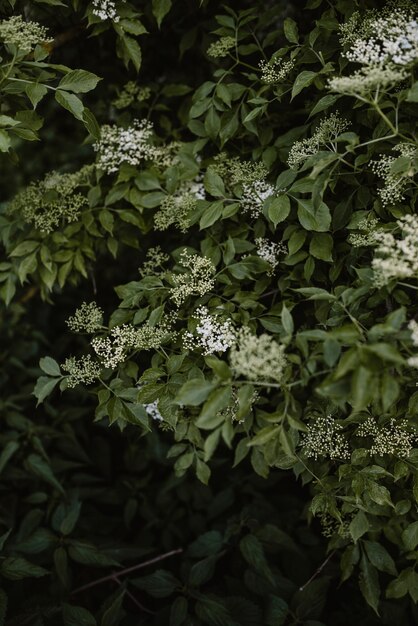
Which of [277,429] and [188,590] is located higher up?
[277,429]

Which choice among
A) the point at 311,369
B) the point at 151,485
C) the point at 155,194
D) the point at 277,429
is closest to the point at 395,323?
the point at 311,369

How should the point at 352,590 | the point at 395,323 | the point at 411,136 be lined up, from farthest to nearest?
the point at 352,590 → the point at 411,136 → the point at 395,323

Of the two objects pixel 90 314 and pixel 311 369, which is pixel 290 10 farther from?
pixel 311 369

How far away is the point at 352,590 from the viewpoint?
303 centimetres

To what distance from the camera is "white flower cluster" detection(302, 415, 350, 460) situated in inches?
76.0

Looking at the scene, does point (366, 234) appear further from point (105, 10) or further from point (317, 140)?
point (105, 10)

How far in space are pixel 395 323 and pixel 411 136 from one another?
0.91 m

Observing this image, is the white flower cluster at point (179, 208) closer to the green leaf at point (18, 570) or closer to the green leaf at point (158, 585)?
the green leaf at point (18, 570)

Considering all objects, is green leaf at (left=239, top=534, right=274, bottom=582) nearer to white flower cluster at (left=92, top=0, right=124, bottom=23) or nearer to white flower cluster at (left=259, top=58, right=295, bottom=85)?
white flower cluster at (left=259, top=58, right=295, bottom=85)

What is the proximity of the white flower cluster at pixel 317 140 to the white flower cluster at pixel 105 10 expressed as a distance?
96cm

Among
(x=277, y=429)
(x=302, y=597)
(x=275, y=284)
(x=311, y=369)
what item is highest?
(x=311, y=369)

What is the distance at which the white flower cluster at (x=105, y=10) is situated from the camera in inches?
87.0

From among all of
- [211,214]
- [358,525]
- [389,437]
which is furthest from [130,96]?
[358,525]

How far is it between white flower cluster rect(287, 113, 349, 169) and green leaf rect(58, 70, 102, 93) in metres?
0.76
